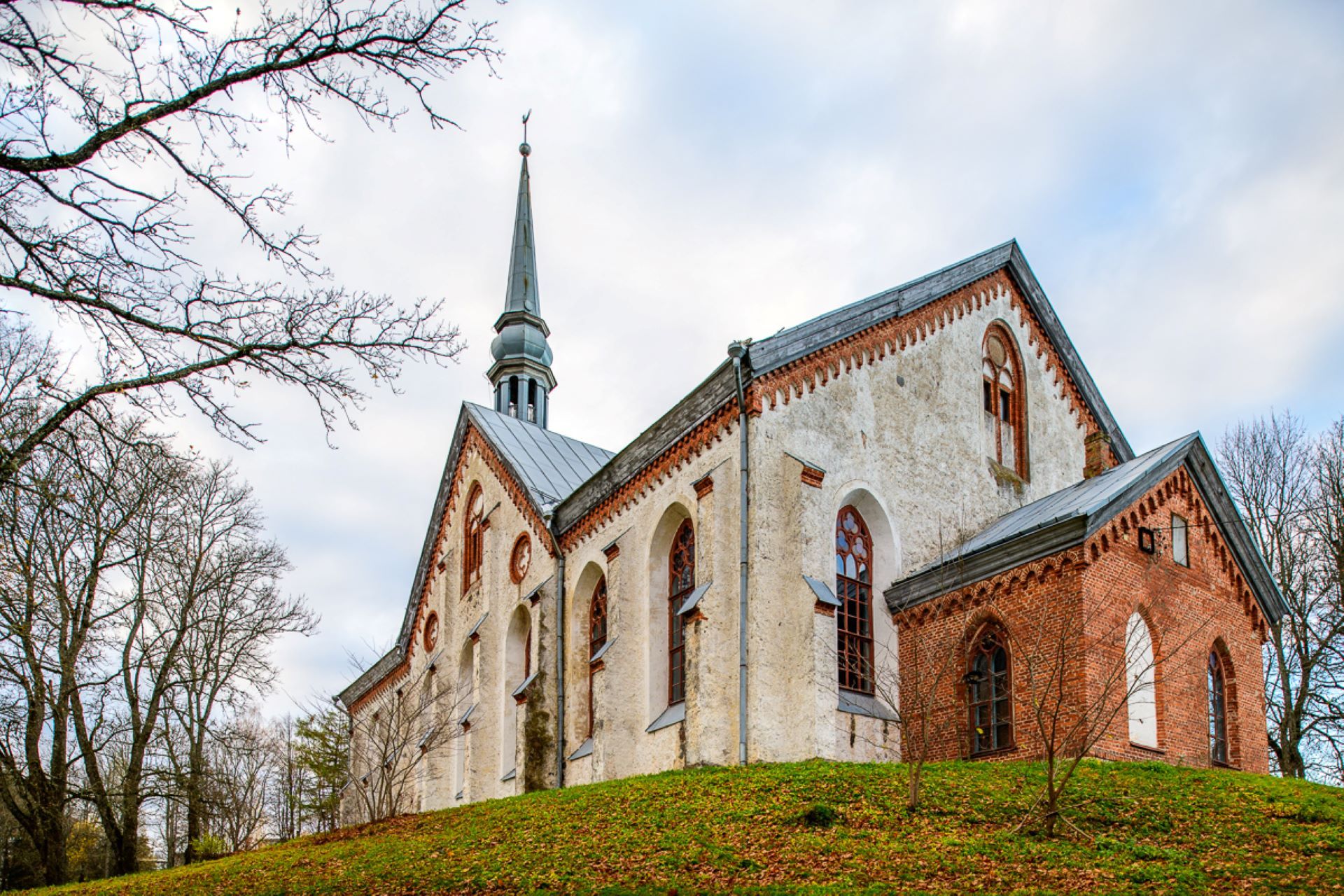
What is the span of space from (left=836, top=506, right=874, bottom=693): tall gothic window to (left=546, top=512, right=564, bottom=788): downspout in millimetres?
6775

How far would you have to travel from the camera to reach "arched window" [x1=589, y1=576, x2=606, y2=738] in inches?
931

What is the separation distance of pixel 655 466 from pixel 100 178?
13610mm

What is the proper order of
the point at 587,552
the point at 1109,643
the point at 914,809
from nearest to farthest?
the point at 914,809
the point at 1109,643
the point at 587,552

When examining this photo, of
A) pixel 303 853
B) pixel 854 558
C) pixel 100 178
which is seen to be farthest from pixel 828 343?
pixel 100 178

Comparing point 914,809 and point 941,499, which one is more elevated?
point 941,499

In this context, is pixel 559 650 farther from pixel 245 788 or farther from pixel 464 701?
pixel 245 788

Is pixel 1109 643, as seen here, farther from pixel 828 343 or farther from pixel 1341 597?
pixel 1341 597

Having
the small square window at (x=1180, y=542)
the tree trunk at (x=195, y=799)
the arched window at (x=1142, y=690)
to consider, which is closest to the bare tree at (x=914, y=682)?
the arched window at (x=1142, y=690)

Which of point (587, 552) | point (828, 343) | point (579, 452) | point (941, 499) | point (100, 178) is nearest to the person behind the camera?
point (100, 178)

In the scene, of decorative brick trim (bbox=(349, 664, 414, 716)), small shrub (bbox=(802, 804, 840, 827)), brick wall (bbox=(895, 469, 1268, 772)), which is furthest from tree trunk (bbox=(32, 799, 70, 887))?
brick wall (bbox=(895, 469, 1268, 772))

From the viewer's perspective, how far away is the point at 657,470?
70.4 ft

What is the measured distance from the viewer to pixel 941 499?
2127 centimetres

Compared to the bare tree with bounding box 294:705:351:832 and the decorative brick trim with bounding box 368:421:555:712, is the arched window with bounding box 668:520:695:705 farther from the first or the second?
the bare tree with bounding box 294:705:351:832

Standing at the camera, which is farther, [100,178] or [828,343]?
[828,343]
